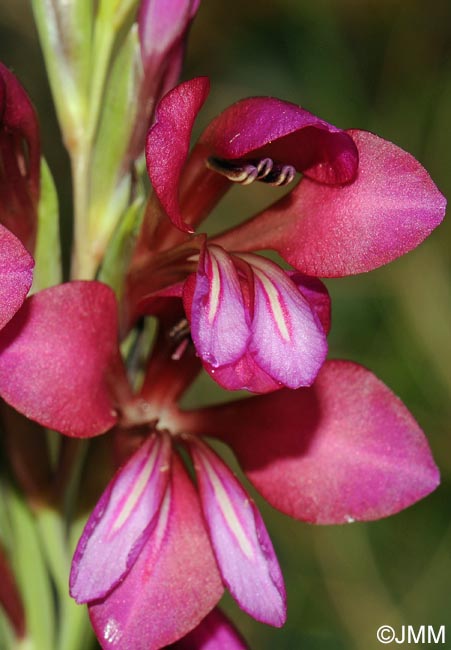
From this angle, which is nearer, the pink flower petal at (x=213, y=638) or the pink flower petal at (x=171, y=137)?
the pink flower petal at (x=171, y=137)

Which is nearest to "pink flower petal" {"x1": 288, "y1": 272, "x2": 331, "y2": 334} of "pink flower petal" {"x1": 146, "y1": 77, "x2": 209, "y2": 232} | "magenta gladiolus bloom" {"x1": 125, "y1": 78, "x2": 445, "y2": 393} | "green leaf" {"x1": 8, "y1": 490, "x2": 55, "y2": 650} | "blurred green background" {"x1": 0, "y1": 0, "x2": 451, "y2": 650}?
"magenta gladiolus bloom" {"x1": 125, "y1": 78, "x2": 445, "y2": 393}

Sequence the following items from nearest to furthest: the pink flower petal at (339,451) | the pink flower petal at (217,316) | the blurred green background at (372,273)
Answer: the pink flower petal at (217,316) → the pink flower petal at (339,451) → the blurred green background at (372,273)

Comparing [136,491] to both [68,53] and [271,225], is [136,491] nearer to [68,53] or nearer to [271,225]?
[271,225]

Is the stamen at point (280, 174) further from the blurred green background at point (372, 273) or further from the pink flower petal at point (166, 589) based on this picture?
the blurred green background at point (372, 273)

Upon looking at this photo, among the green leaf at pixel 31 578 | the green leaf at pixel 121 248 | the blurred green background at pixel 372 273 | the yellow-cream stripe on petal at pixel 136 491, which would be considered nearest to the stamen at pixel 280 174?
the green leaf at pixel 121 248

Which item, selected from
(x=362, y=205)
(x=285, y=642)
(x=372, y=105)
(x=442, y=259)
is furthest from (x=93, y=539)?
(x=372, y=105)

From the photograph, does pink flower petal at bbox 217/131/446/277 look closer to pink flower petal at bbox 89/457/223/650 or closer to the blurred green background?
pink flower petal at bbox 89/457/223/650

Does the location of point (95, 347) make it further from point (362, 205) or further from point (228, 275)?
point (362, 205)
